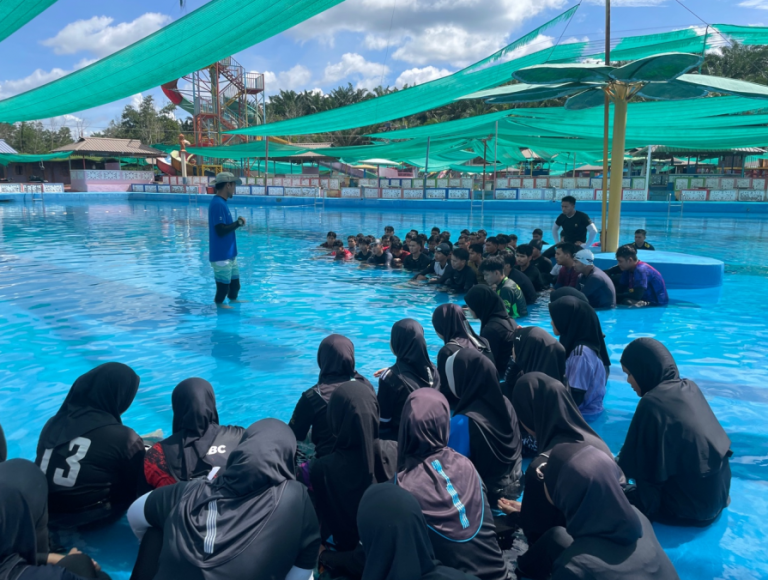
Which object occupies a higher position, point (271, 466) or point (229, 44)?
point (229, 44)

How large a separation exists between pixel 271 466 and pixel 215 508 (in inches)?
9.1

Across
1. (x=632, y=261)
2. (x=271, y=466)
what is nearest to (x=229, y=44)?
(x=632, y=261)

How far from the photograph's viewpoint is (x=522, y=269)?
8.34 m

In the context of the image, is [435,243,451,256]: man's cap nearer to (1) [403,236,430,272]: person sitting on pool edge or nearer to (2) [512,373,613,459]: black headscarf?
(1) [403,236,430,272]: person sitting on pool edge

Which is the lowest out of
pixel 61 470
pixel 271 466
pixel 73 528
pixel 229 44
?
pixel 73 528

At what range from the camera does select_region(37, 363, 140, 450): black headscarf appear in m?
2.68

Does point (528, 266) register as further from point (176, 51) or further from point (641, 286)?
point (176, 51)

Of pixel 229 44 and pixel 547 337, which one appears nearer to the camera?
pixel 547 337

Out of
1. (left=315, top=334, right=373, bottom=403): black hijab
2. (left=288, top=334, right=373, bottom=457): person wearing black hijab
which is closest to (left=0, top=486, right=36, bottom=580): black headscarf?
(left=288, top=334, right=373, bottom=457): person wearing black hijab

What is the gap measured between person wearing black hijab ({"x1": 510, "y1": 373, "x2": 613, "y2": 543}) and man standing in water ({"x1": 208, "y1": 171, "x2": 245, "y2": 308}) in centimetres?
477

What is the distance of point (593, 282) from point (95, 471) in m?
6.03

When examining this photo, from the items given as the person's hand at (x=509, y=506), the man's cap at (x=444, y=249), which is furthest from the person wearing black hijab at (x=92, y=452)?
the man's cap at (x=444, y=249)

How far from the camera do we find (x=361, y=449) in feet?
8.27

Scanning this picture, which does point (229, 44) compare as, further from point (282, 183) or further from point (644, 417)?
point (282, 183)
